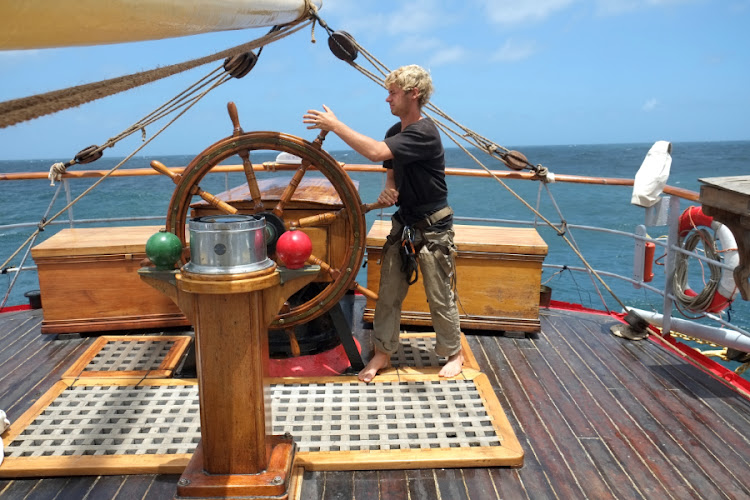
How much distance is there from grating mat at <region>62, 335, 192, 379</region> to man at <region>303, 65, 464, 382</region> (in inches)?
33.9

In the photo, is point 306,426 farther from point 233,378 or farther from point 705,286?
point 705,286

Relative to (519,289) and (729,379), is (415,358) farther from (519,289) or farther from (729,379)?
(729,379)

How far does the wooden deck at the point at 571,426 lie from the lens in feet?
5.43

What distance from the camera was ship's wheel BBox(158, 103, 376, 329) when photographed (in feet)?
6.72

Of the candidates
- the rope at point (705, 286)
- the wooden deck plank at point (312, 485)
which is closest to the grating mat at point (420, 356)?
the wooden deck plank at point (312, 485)

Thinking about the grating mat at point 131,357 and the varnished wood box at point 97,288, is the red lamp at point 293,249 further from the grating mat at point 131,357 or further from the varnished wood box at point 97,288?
the varnished wood box at point 97,288

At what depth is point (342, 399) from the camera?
2121 mm

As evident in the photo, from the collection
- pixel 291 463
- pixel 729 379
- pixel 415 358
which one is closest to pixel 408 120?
pixel 415 358

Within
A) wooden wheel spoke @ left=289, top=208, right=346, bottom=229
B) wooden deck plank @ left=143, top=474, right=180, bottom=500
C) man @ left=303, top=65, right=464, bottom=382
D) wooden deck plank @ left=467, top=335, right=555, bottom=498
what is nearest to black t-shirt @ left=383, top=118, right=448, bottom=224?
man @ left=303, top=65, right=464, bottom=382

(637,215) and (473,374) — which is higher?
(473,374)

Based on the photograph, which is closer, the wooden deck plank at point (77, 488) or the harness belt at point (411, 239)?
the wooden deck plank at point (77, 488)

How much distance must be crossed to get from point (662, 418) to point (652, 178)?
1139 millimetres

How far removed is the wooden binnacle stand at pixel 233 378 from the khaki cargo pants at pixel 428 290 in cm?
79

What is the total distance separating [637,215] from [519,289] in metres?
21.0
